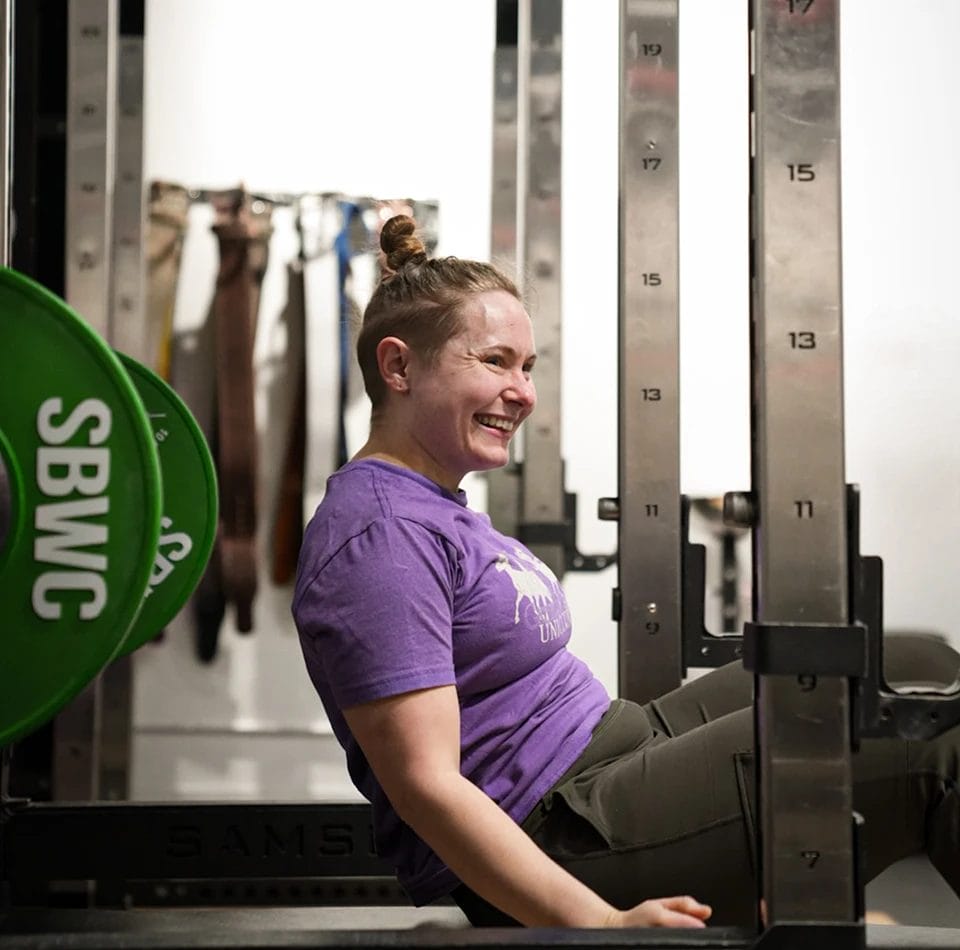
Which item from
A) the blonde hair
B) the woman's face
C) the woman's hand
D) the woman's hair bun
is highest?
the woman's hair bun

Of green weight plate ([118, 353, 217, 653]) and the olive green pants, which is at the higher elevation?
green weight plate ([118, 353, 217, 653])

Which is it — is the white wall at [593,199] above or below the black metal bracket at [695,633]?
above

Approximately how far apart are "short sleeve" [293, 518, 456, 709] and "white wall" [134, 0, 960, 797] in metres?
2.07

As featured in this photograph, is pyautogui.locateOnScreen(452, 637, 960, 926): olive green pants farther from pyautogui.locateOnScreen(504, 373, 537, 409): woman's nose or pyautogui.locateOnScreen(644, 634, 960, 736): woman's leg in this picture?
pyautogui.locateOnScreen(504, 373, 537, 409): woman's nose

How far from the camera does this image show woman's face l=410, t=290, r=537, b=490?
59.2 inches

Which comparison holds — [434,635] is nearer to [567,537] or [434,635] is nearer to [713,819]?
[713,819]

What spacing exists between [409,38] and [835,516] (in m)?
2.80

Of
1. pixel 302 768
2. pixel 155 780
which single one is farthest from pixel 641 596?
pixel 155 780

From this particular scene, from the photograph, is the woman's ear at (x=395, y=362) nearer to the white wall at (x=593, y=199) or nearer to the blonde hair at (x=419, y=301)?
the blonde hair at (x=419, y=301)

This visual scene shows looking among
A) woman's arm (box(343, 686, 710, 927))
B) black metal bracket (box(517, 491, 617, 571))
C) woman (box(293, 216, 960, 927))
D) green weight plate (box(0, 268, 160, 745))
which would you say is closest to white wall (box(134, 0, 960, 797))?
black metal bracket (box(517, 491, 617, 571))

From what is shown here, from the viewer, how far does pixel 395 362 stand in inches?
60.8

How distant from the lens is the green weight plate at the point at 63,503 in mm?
1423

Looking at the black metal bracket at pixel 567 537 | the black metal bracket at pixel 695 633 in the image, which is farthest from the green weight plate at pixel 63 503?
the black metal bracket at pixel 567 537

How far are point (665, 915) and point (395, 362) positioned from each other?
743mm
